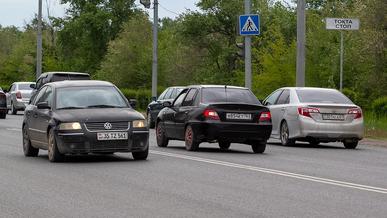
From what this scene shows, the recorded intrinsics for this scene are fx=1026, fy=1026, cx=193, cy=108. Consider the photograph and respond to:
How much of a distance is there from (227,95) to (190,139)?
121cm

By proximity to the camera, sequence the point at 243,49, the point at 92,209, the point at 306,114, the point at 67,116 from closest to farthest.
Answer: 1. the point at 92,209
2. the point at 67,116
3. the point at 306,114
4. the point at 243,49

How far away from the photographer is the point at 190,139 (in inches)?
827

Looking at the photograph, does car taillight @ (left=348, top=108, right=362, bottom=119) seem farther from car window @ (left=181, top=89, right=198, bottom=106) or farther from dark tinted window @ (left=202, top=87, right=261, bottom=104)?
car window @ (left=181, top=89, right=198, bottom=106)

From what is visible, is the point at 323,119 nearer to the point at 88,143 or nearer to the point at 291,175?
the point at 88,143

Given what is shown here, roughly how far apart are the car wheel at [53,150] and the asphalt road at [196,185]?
18 cm

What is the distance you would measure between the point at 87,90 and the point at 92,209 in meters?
7.92

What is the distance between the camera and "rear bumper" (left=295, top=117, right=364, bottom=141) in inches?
919

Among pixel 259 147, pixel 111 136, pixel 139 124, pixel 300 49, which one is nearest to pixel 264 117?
pixel 259 147

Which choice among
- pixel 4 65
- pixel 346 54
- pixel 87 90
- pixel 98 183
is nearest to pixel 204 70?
pixel 346 54

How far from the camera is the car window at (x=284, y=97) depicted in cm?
2489

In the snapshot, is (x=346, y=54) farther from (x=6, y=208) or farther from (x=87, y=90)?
(x=6, y=208)

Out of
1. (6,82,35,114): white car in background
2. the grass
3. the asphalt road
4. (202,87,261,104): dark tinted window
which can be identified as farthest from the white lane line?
(6,82,35,114): white car in background

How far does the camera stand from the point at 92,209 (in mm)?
10828

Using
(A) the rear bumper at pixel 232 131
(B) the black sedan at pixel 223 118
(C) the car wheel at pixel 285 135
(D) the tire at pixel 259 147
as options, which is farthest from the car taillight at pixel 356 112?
(A) the rear bumper at pixel 232 131
